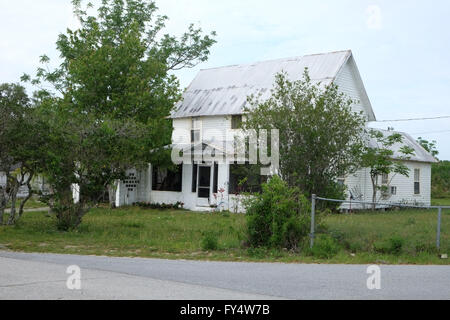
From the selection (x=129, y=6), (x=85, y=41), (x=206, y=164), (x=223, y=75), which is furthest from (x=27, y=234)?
(x=129, y=6)

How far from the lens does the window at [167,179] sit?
28.6 m

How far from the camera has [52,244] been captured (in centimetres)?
1359

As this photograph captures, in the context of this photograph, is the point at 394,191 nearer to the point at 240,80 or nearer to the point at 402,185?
the point at 402,185

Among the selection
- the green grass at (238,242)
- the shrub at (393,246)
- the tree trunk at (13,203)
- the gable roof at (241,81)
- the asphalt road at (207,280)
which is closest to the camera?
the asphalt road at (207,280)

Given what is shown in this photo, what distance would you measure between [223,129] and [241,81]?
315 centimetres

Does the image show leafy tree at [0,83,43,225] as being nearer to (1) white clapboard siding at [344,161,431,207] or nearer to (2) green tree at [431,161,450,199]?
(1) white clapboard siding at [344,161,431,207]

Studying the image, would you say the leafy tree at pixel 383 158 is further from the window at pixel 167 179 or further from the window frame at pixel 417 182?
the window at pixel 167 179

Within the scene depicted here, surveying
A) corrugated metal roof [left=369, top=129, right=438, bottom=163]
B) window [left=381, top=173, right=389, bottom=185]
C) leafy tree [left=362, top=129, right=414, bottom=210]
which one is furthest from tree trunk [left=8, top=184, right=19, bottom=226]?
window [left=381, top=173, right=389, bottom=185]


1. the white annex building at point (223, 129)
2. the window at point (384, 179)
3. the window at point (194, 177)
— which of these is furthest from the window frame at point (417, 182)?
the window at point (194, 177)

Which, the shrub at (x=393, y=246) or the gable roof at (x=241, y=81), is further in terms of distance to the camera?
the gable roof at (x=241, y=81)

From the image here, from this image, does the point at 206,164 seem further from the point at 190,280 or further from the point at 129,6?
the point at 190,280

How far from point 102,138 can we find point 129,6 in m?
19.2

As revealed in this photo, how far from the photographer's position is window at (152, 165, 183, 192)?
2859 cm

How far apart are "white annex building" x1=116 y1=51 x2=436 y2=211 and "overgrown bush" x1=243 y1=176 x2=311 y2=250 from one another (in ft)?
40.5
